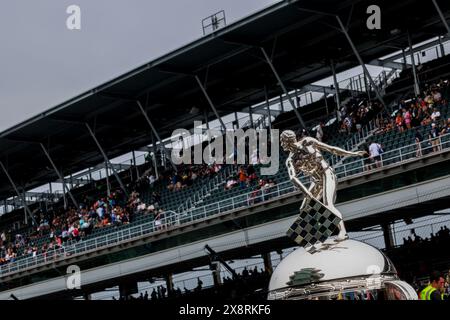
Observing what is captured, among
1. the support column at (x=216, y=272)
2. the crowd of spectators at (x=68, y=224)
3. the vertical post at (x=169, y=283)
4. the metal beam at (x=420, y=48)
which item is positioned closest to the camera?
the support column at (x=216, y=272)

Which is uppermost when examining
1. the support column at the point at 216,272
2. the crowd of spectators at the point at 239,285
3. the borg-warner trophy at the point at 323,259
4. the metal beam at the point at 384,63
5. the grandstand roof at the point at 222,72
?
the grandstand roof at the point at 222,72

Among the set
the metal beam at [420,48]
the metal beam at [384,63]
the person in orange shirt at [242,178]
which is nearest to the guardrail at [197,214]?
the person in orange shirt at [242,178]

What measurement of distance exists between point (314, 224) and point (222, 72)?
32.3 meters

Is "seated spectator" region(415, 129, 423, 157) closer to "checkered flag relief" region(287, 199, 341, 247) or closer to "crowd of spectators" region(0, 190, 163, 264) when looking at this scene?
"crowd of spectators" region(0, 190, 163, 264)

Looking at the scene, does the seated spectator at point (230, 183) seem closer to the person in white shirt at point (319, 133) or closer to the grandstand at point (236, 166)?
the grandstand at point (236, 166)

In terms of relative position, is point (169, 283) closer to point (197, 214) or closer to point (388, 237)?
point (197, 214)

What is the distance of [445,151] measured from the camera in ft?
87.7

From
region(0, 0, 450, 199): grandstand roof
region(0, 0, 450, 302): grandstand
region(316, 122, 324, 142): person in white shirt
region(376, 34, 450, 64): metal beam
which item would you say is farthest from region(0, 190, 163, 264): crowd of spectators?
region(376, 34, 450, 64): metal beam

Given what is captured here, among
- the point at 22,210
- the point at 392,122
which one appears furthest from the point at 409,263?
the point at 22,210

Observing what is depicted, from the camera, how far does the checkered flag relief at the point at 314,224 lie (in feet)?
29.0

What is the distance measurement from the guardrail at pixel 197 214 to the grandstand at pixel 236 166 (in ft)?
0.32

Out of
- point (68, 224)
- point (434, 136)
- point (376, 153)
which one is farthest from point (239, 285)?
point (68, 224)

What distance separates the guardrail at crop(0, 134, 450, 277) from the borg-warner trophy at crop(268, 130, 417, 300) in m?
17.4
